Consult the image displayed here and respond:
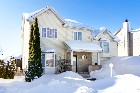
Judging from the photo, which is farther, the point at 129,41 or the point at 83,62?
the point at 129,41

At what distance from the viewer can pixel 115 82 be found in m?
16.3

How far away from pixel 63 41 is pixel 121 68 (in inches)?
325

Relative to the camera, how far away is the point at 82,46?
32.6 m

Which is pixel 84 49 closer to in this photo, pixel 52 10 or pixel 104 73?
pixel 104 73

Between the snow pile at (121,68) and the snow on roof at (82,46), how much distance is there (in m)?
2.85

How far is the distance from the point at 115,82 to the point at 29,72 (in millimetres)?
11794

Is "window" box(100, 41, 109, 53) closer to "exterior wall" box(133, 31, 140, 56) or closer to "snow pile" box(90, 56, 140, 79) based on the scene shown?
"snow pile" box(90, 56, 140, 79)

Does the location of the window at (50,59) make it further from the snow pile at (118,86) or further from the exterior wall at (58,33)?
the snow pile at (118,86)

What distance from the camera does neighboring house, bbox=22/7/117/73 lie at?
30.7 meters

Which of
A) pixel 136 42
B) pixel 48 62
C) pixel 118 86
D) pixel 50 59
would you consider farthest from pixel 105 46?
pixel 118 86

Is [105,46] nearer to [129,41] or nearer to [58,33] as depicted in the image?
[58,33]

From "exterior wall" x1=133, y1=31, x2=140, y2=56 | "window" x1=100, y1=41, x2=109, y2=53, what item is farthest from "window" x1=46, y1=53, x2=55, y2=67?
"exterior wall" x1=133, y1=31, x2=140, y2=56

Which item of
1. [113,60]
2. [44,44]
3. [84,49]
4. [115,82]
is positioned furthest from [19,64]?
[115,82]

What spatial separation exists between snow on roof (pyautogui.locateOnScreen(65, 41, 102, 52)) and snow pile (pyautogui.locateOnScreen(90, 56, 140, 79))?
2.85 meters
